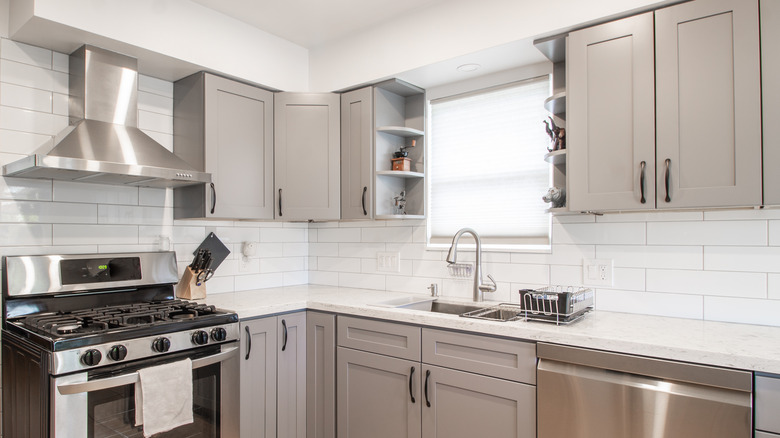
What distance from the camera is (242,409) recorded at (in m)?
2.37

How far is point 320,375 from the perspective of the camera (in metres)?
2.61

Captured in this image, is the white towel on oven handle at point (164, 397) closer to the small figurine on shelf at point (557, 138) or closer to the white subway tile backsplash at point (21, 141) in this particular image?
the white subway tile backsplash at point (21, 141)

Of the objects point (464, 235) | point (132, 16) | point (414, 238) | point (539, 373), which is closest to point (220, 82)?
point (132, 16)

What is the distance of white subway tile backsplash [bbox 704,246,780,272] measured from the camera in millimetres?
1880

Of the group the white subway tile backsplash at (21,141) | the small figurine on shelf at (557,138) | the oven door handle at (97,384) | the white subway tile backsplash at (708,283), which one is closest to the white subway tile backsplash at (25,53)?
the white subway tile backsplash at (21,141)

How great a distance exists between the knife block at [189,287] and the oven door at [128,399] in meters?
0.61

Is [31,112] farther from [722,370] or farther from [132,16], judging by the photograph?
[722,370]

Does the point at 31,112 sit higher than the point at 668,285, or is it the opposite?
the point at 31,112

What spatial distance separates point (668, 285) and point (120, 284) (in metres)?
2.74

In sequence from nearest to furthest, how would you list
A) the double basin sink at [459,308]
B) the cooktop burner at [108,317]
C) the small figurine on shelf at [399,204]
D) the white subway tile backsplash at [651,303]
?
the cooktop burner at [108,317] < the white subway tile backsplash at [651,303] < the double basin sink at [459,308] < the small figurine on shelf at [399,204]

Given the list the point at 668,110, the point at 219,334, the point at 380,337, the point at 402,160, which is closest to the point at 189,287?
the point at 219,334

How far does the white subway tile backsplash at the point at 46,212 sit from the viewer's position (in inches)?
86.4

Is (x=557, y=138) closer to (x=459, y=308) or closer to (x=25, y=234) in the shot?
(x=459, y=308)

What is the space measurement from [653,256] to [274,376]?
2004mm
